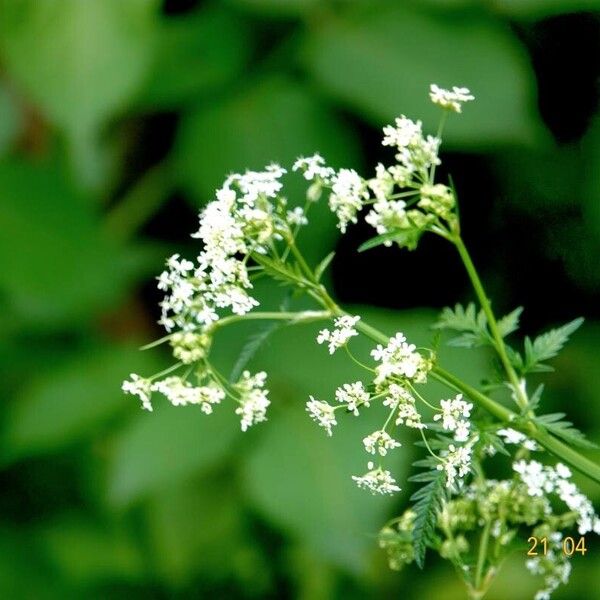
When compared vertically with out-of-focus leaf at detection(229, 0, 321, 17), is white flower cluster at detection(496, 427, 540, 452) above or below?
below

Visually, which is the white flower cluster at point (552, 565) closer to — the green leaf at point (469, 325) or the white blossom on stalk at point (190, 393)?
the green leaf at point (469, 325)

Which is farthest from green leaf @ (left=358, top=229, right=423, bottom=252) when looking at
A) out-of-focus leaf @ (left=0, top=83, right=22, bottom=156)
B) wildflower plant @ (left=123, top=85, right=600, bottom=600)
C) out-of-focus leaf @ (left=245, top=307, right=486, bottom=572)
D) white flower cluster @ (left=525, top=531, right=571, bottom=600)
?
out-of-focus leaf @ (left=0, top=83, right=22, bottom=156)

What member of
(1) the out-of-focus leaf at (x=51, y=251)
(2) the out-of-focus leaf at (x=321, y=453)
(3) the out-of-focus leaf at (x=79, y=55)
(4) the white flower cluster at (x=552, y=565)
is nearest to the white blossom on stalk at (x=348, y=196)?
(4) the white flower cluster at (x=552, y=565)

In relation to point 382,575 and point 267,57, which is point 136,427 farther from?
point 267,57

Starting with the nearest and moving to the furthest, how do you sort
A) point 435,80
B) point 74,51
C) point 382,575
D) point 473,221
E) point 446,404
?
1. point 446,404
2. point 74,51
3. point 435,80
4. point 382,575
5. point 473,221

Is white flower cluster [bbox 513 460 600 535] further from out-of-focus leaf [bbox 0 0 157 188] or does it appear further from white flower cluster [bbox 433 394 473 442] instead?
out-of-focus leaf [bbox 0 0 157 188]

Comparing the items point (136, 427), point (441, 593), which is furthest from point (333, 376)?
point (441, 593)

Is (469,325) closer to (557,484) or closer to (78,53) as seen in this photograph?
(557,484)

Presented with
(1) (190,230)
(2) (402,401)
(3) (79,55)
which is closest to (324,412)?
(2) (402,401)
